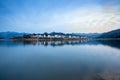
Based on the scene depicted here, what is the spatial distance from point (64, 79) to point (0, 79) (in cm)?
442

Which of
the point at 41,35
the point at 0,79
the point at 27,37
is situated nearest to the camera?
the point at 0,79

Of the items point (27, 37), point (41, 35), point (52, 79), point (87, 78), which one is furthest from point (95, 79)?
point (41, 35)

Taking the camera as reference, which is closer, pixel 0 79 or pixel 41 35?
pixel 0 79

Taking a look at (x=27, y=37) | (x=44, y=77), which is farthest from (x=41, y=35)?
(x=44, y=77)

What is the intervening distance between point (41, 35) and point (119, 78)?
16534 centimetres

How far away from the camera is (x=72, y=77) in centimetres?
1112

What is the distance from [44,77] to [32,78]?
881mm

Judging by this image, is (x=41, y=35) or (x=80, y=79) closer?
(x=80, y=79)

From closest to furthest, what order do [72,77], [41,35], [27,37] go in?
[72,77]
[27,37]
[41,35]

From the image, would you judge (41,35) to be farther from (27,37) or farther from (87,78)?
(87,78)

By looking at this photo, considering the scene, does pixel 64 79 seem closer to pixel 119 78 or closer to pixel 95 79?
pixel 95 79

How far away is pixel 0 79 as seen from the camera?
409 inches

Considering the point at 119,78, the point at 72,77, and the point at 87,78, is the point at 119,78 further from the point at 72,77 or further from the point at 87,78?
the point at 72,77

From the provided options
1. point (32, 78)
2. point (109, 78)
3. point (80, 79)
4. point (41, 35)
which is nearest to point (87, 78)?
point (80, 79)
